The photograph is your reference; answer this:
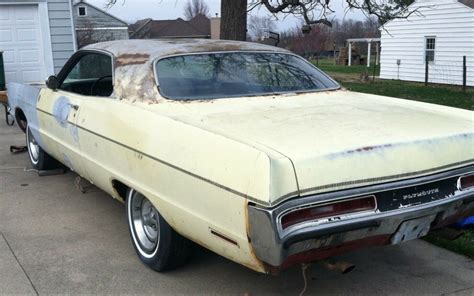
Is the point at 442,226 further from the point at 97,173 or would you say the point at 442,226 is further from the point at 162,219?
the point at 97,173

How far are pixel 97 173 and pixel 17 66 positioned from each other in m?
9.85

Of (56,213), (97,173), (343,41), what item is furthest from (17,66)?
(343,41)

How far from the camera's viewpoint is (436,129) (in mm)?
3080

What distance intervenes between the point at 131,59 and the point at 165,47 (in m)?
0.29

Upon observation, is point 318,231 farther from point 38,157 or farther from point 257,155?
point 38,157

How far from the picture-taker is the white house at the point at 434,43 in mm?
18641

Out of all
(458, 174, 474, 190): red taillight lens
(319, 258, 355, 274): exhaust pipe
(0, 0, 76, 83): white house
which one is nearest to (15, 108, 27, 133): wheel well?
(319, 258, 355, 274): exhaust pipe

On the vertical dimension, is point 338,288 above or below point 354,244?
below

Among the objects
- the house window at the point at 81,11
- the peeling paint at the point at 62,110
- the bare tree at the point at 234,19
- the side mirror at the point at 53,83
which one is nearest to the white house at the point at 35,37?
the bare tree at the point at 234,19

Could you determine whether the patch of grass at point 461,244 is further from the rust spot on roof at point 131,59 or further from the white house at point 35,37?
the white house at point 35,37

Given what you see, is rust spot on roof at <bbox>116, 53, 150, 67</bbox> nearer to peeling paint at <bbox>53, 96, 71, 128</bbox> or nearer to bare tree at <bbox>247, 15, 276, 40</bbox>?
peeling paint at <bbox>53, 96, 71, 128</bbox>

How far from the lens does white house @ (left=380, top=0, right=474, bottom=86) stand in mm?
18641

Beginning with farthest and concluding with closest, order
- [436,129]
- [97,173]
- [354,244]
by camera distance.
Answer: [97,173], [436,129], [354,244]

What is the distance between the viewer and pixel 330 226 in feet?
8.53
